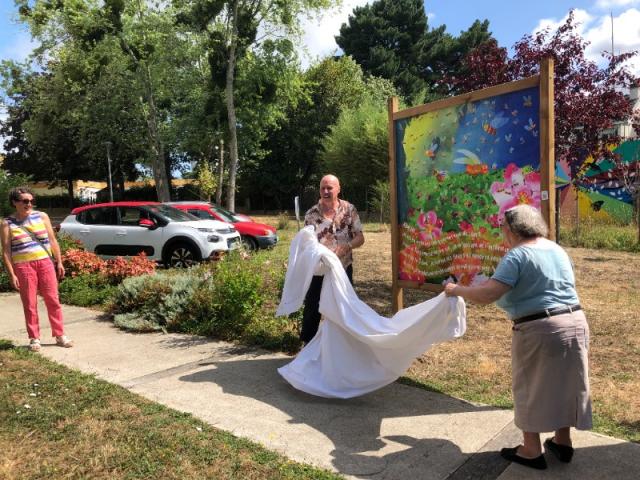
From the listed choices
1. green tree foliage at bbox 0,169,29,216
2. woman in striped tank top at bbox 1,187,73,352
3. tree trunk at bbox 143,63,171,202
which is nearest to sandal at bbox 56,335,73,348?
woman in striped tank top at bbox 1,187,73,352

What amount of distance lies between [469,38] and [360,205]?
22.6 meters

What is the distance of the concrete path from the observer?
3146 mm

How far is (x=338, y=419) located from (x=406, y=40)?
46.4m

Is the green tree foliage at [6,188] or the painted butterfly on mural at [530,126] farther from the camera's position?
the green tree foliage at [6,188]

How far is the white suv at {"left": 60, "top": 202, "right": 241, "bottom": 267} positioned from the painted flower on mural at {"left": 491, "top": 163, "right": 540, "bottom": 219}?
7130mm

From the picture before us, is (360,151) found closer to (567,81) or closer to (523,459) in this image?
(567,81)

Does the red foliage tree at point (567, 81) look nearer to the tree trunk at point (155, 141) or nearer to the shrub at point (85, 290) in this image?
the shrub at point (85, 290)

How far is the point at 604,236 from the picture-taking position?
13.6 m

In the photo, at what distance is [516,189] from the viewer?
4.25 m

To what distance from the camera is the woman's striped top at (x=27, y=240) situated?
5.60 metres

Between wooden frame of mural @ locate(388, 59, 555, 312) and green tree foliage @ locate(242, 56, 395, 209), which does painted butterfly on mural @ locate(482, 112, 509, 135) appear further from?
green tree foliage @ locate(242, 56, 395, 209)

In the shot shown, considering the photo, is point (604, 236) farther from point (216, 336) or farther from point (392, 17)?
point (392, 17)

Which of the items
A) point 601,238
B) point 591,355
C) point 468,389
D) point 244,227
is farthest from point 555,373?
point 601,238

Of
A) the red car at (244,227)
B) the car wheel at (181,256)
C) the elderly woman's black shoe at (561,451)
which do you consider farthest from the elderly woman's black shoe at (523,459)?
the red car at (244,227)
